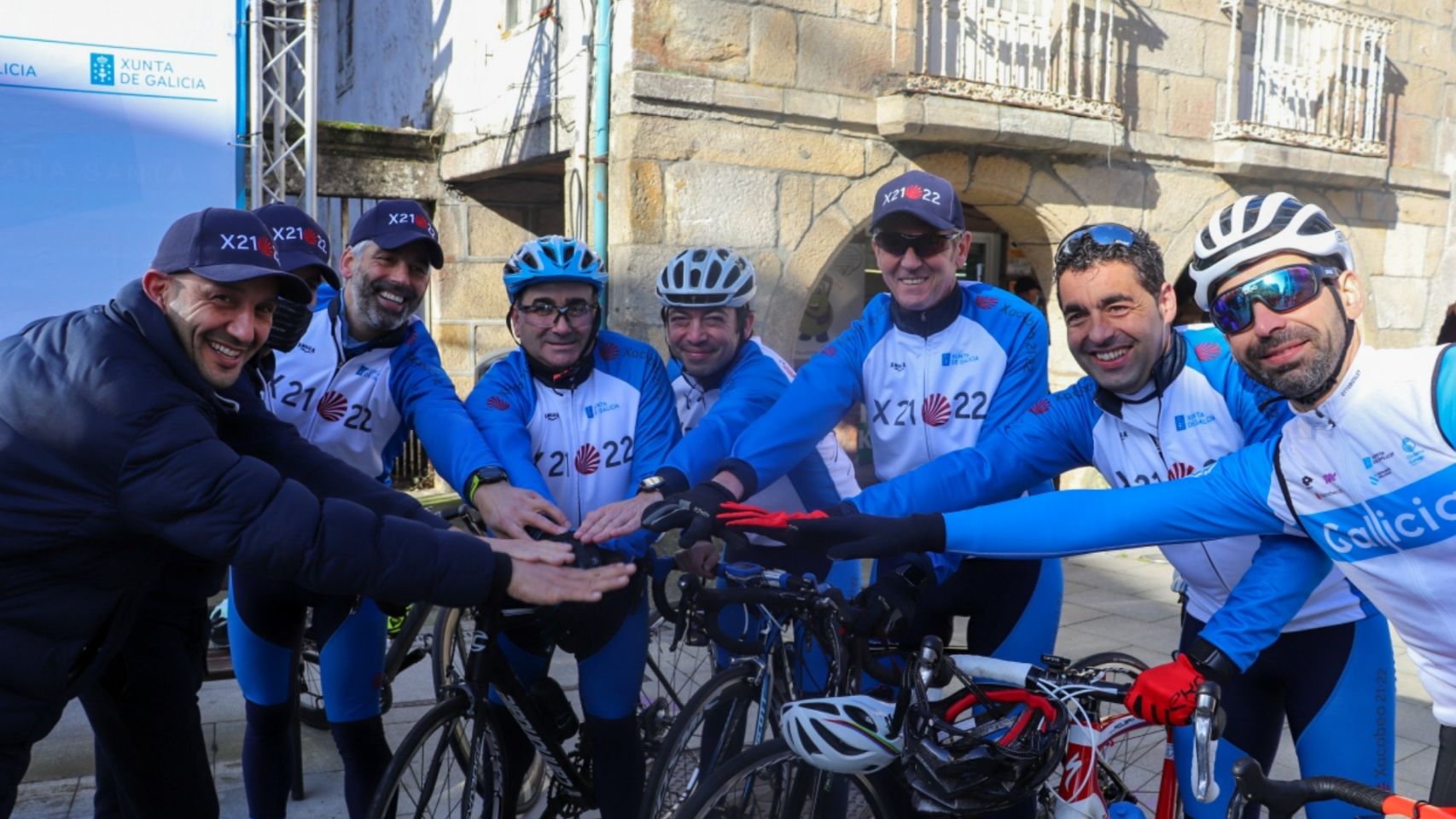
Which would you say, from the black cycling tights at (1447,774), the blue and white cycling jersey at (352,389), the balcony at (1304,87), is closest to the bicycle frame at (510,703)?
the blue and white cycling jersey at (352,389)

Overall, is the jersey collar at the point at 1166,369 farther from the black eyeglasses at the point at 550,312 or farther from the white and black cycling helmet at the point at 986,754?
the black eyeglasses at the point at 550,312

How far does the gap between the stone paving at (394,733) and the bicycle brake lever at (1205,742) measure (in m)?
2.65

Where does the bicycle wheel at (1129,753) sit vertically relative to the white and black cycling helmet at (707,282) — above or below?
below

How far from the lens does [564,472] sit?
11.2 feet

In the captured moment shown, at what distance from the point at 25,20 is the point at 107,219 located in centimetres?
96

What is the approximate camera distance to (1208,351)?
9.21ft

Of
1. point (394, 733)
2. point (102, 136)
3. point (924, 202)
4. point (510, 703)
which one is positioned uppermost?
point (102, 136)

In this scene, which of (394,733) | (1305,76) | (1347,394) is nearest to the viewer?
(1347,394)

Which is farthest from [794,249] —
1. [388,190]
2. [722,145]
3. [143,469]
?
[143,469]

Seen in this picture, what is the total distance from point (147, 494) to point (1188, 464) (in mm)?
2304

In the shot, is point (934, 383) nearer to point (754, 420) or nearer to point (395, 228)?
point (754, 420)

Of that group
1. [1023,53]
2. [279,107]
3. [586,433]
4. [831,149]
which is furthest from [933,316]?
[1023,53]

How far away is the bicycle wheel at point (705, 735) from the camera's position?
9.36ft

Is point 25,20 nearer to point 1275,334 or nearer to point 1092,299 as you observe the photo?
point 1092,299
